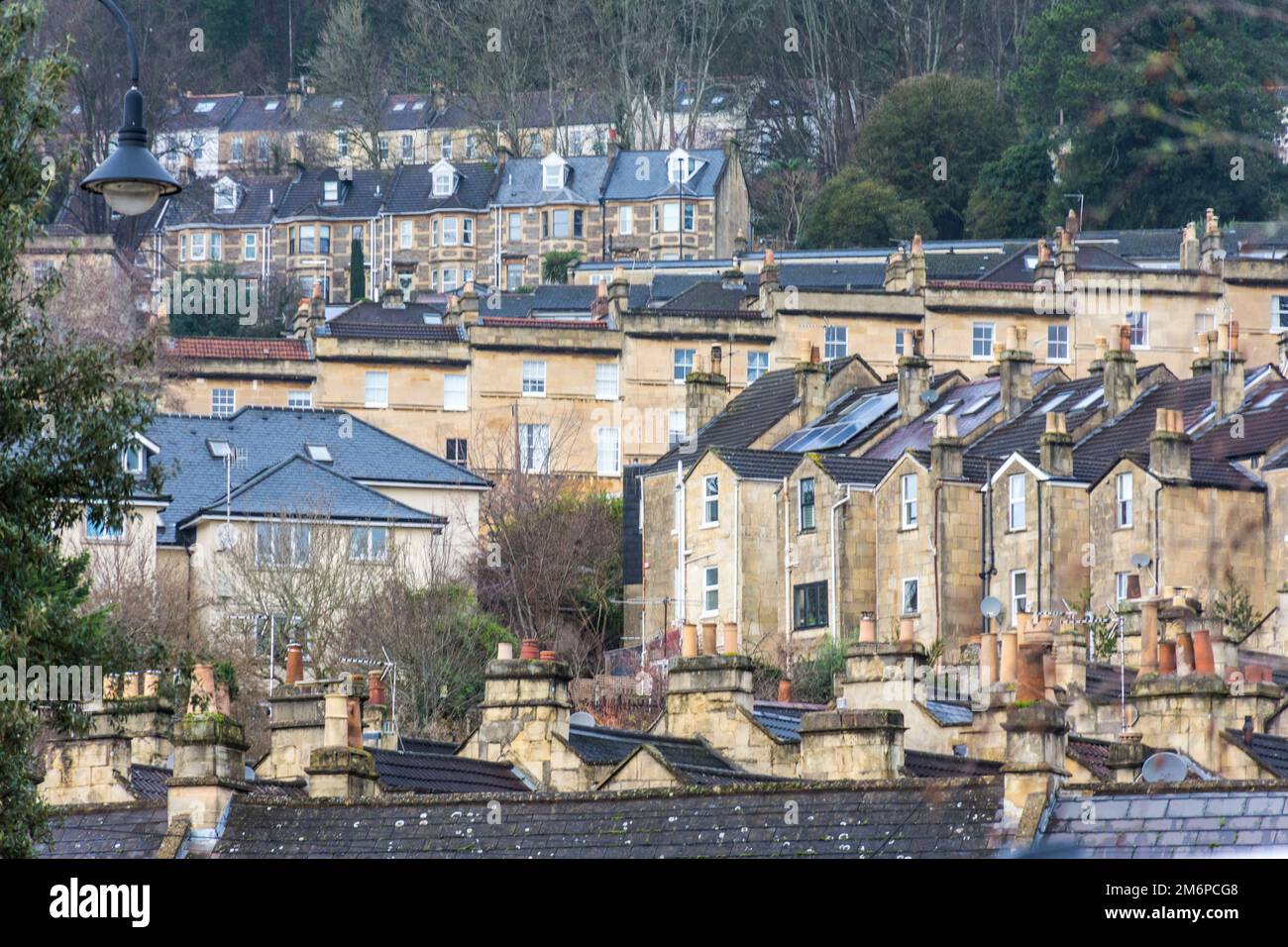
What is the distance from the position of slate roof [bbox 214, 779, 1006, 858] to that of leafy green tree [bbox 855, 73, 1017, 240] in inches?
3566

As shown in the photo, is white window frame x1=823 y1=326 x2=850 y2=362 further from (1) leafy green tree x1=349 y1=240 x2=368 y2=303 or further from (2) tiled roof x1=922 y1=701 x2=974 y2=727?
(2) tiled roof x1=922 y1=701 x2=974 y2=727

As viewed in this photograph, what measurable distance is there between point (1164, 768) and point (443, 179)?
326ft

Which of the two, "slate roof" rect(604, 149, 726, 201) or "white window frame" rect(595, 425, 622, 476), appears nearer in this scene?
"white window frame" rect(595, 425, 622, 476)

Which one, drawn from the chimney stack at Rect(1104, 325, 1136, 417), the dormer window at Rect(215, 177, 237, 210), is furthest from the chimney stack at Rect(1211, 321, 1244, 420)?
the dormer window at Rect(215, 177, 237, 210)

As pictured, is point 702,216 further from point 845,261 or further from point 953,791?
point 953,791

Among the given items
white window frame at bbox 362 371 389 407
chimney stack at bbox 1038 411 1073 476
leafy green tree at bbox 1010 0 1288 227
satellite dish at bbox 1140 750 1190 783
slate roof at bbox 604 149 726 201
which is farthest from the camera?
slate roof at bbox 604 149 726 201

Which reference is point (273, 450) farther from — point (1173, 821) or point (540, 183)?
point (1173, 821)

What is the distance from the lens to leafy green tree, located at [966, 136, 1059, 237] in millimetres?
110375

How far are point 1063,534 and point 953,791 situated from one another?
121 ft

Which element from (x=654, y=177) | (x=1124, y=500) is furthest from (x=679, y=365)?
(x=654, y=177)

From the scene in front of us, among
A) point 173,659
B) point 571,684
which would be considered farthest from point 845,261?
point 173,659

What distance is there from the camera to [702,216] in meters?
118

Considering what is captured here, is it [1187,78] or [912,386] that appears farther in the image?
[912,386]

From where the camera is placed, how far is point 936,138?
11456 centimetres
